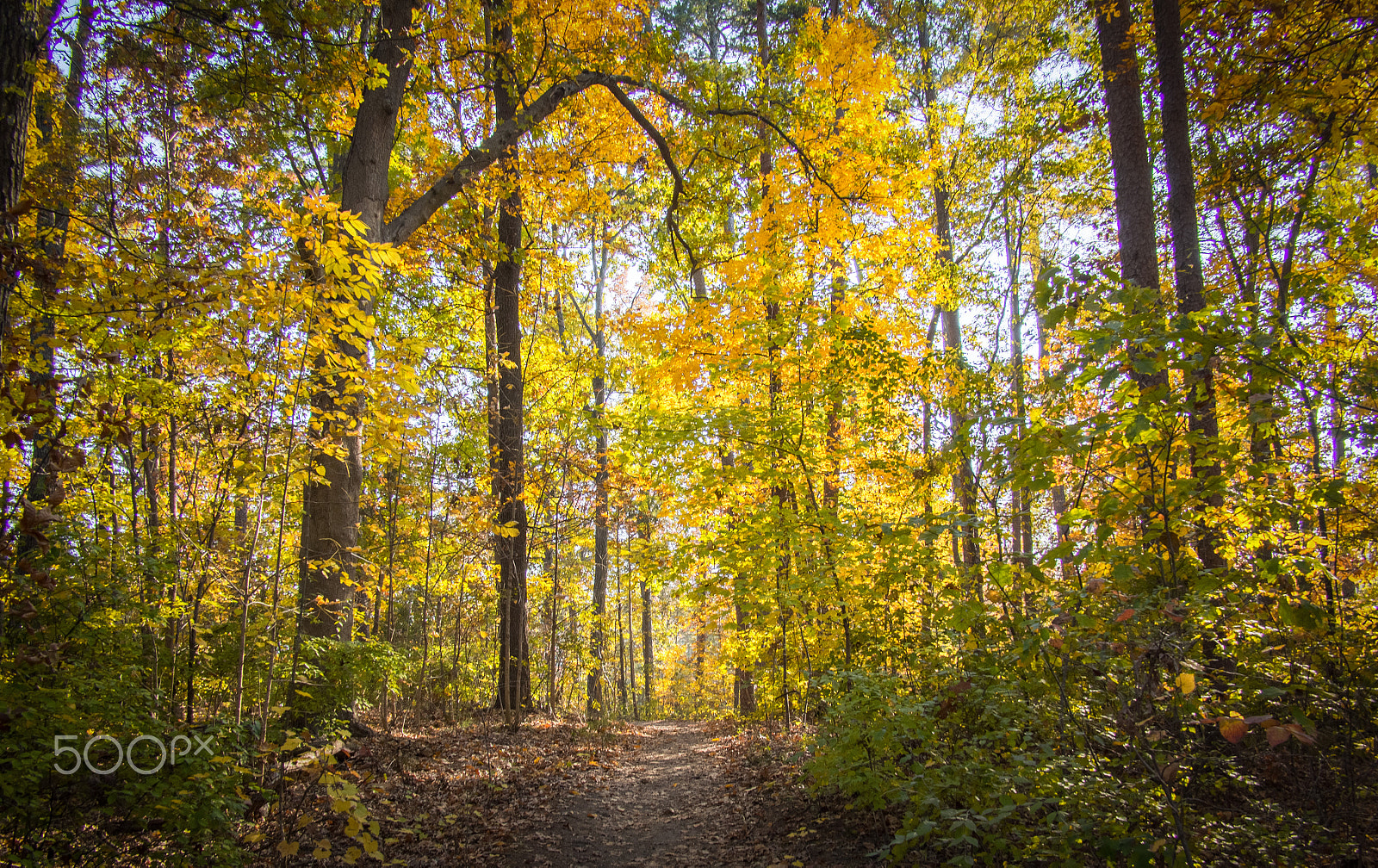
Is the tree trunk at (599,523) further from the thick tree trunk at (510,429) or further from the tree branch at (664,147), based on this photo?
the tree branch at (664,147)

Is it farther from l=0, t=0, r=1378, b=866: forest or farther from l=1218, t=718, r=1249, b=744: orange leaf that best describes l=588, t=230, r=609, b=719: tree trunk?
l=1218, t=718, r=1249, b=744: orange leaf

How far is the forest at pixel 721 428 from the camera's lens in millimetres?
2666

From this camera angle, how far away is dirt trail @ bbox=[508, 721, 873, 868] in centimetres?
413

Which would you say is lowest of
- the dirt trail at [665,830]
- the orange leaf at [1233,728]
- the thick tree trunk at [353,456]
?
the dirt trail at [665,830]

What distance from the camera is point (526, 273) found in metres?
9.29

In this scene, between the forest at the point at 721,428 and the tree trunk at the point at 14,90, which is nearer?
the forest at the point at 721,428

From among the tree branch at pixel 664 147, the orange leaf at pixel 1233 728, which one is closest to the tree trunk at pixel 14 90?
the orange leaf at pixel 1233 728

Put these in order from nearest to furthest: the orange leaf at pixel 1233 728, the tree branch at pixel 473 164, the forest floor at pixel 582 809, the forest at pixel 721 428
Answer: the orange leaf at pixel 1233 728 → the forest at pixel 721 428 → the forest floor at pixel 582 809 → the tree branch at pixel 473 164

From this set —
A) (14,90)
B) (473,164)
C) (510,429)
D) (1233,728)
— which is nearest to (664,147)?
(473,164)

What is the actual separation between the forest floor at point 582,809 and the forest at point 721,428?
0.26 ft

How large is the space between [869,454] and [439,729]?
24.2 feet

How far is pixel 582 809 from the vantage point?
5.53 meters

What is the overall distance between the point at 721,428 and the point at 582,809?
13.1 ft

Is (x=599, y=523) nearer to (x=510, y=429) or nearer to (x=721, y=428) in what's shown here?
(x=510, y=429)
